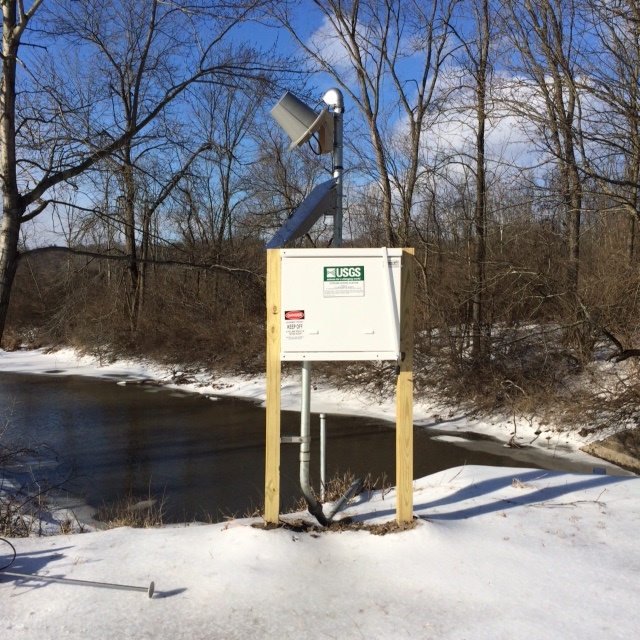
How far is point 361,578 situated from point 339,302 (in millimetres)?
1608

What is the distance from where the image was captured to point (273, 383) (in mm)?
3906

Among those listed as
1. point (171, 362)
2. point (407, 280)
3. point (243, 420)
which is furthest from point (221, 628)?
point (171, 362)

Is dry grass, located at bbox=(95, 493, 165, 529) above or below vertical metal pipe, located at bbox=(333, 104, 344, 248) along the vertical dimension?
below

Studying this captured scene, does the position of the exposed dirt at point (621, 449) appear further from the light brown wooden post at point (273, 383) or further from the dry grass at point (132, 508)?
the light brown wooden post at point (273, 383)

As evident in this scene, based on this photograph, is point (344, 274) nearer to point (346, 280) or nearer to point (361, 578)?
point (346, 280)

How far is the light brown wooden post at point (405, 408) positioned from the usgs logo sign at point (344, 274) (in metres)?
0.28

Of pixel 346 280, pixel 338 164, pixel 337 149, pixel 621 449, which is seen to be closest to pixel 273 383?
pixel 346 280

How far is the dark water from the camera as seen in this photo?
768cm

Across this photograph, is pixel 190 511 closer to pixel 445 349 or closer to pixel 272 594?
pixel 272 594

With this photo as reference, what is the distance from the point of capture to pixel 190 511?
6.76 meters

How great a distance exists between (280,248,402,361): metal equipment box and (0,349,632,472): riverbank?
21.0 feet

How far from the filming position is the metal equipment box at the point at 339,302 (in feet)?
12.5

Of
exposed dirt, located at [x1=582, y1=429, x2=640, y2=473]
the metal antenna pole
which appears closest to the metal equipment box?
the metal antenna pole

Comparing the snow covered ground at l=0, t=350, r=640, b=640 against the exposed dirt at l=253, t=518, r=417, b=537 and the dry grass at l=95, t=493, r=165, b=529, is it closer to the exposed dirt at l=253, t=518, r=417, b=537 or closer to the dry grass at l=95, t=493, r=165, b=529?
the exposed dirt at l=253, t=518, r=417, b=537
